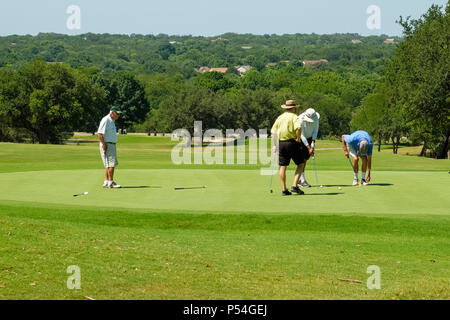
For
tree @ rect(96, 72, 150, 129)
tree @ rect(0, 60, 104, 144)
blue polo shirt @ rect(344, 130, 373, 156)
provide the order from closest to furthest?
blue polo shirt @ rect(344, 130, 373, 156) → tree @ rect(0, 60, 104, 144) → tree @ rect(96, 72, 150, 129)

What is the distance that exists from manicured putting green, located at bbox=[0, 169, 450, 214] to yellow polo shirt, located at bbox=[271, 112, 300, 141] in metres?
1.53

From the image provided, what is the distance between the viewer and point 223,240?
11070 mm

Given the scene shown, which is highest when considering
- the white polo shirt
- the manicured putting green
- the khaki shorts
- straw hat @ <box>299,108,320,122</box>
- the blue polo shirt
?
straw hat @ <box>299,108,320,122</box>

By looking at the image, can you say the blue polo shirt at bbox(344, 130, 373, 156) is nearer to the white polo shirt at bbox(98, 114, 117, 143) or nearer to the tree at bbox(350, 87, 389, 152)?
the white polo shirt at bbox(98, 114, 117, 143)

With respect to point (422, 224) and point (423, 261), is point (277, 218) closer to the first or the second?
point (422, 224)

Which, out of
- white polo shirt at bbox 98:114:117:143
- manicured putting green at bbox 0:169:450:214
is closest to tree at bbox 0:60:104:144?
manicured putting green at bbox 0:169:450:214

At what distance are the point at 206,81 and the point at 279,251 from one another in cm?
18308

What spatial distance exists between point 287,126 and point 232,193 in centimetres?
241

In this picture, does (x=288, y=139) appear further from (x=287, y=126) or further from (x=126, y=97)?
(x=126, y=97)

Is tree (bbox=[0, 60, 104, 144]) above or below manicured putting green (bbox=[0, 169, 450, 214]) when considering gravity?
above

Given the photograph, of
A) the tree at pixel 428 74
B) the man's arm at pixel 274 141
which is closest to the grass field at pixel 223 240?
the man's arm at pixel 274 141

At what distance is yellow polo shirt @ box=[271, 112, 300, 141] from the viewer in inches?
667
